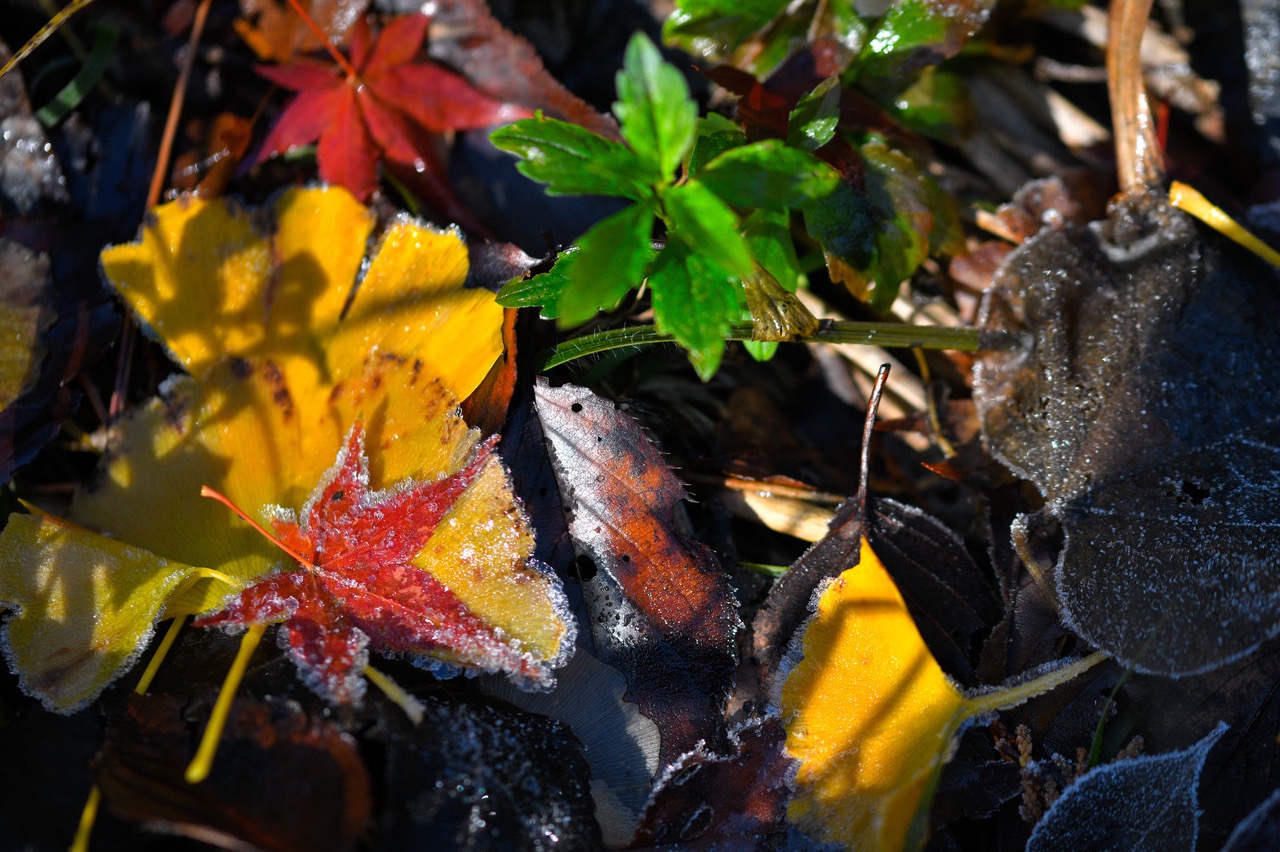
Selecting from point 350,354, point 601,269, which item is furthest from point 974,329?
point 350,354

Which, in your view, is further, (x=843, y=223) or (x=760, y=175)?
(x=843, y=223)

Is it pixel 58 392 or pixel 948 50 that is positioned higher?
pixel 948 50

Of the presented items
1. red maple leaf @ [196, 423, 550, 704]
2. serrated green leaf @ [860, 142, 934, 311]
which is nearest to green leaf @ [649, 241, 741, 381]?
red maple leaf @ [196, 423, 550, 704]

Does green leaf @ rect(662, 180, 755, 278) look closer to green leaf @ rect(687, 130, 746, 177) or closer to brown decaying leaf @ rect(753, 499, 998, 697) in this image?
green leaf @ rect(687, 130, 746, 177)

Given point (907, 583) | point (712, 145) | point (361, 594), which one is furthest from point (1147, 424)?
point (361, 594)

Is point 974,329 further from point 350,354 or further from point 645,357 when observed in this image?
point 350,354

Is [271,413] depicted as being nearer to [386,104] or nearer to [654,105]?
[386,104]

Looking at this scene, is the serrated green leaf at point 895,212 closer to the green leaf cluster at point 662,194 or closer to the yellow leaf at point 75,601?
the green leaf cluster at point 662,194

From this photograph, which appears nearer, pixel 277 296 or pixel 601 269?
pixel 601 269
